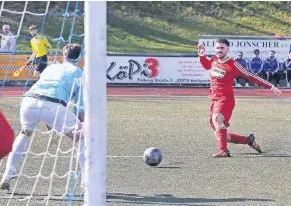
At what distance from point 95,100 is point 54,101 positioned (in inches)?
110

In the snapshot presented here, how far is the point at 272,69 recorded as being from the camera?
28.5 metres

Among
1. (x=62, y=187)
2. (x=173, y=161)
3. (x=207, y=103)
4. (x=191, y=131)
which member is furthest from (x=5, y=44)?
(x=62, y=187)

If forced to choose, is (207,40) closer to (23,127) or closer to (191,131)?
(191,131)

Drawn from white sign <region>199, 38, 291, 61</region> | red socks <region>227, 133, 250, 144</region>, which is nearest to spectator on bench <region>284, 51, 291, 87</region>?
white sign <region>199, 38, 291, 61</region>

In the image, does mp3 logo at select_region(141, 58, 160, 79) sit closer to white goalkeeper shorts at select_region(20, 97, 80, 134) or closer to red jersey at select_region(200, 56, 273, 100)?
red jersey at select_region(200, 56, 273, 100)

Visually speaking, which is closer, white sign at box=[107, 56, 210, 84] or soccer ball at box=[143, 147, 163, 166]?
soccer ball at box=[143, 147, 163, 166]

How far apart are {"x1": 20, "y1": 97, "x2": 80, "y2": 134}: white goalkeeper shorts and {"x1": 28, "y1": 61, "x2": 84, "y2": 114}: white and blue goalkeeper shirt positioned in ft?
0.30

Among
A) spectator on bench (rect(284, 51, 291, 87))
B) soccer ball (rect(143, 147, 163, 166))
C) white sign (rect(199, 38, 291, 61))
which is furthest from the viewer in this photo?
white sign (rect(199, 38, 291, 61))

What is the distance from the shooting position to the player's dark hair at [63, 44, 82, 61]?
812 centimetres

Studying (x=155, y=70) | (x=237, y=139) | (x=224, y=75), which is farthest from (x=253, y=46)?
(x=224, y=75)

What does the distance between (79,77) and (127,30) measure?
31346mm

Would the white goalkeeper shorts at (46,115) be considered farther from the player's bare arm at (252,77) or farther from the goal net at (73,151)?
the player's bare arm at (252,77)

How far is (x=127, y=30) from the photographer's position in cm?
3912

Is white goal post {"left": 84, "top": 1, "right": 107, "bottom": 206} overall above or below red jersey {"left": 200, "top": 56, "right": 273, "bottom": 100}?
below
